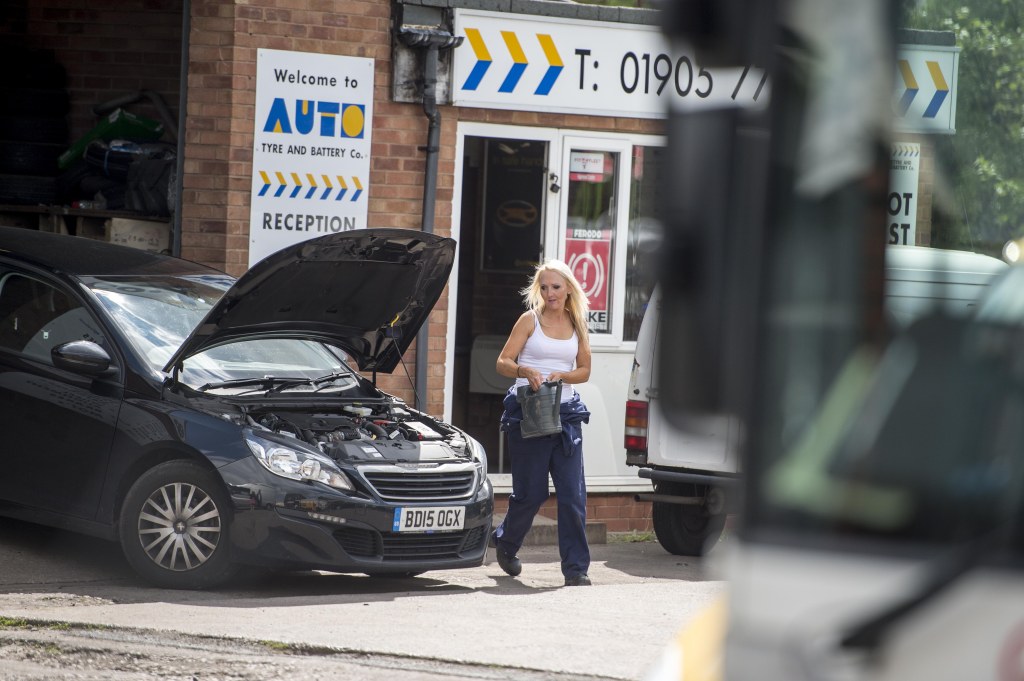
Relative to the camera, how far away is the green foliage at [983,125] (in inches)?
93.5

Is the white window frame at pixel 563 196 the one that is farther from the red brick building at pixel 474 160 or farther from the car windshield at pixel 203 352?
the car windshield at pixel 203 352

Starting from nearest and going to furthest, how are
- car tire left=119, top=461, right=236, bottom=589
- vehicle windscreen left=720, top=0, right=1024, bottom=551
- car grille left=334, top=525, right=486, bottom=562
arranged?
vehicle windscreen left=720, top=0, right=1024, bottom=551 < car tire left=119, top=461, right=236, bottom=589 < car grille left=334, top=525, right=486, bottom=562

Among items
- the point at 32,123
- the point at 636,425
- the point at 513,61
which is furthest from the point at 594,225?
the point at 32,123

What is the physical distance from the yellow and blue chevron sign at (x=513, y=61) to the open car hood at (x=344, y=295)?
8.92 feet

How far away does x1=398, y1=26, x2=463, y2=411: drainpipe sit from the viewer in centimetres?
1119

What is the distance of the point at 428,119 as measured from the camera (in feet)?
37.4

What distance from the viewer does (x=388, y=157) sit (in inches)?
449

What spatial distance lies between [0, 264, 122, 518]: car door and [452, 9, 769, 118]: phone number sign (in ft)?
12.6

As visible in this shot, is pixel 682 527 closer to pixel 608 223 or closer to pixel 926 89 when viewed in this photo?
pixel 608 223

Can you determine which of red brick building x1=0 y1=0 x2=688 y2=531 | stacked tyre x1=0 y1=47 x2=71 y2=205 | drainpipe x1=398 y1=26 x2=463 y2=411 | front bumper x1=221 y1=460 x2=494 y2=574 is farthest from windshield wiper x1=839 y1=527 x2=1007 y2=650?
stacked tyre x1=0 y1=47 x2=71 y2=205

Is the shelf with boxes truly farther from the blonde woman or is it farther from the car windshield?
the blonde woman

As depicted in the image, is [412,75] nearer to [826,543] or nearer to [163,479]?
[163,479]

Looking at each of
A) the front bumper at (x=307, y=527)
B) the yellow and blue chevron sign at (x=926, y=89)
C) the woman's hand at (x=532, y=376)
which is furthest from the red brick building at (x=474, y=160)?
the yellow and blue chevron sign at (x=926, y=89)

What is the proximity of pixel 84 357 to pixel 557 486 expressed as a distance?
290cm
